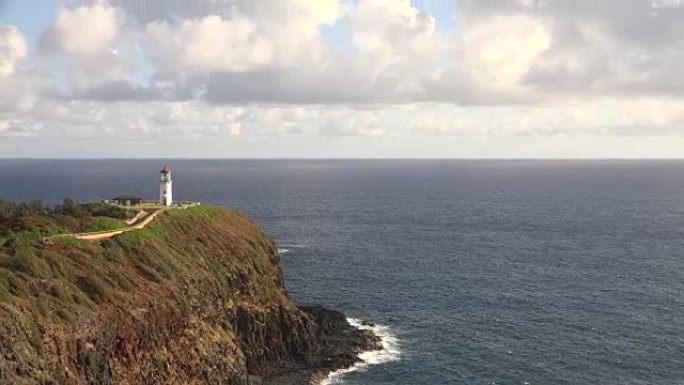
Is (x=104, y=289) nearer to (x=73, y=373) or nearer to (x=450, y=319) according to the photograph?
(x=73, y=373)

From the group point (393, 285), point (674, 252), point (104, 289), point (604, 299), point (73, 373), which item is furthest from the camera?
point (674, 252)

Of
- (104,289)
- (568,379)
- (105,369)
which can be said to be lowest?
(568,379)

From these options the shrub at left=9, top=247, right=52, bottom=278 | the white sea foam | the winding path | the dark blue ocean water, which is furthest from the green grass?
the dark blue ocean water

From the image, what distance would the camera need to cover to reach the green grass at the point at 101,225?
6519cm

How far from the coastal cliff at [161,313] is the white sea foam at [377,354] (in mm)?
1234

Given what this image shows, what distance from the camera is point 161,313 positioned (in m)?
53.8

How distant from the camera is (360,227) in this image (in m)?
173

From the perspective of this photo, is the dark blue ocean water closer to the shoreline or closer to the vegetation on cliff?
the shoreline

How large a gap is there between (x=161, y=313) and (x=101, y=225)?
1805cm

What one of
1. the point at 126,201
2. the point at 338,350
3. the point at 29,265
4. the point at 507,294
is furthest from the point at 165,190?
the point at 507,294

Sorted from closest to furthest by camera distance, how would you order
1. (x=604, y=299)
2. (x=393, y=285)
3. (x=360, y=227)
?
(x=604, y=299) → (x=393, y=285) → (x=360, y=227)

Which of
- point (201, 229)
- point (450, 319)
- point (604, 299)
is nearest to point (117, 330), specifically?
point (201, 229)

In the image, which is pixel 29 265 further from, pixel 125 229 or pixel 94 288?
pixel 125 229

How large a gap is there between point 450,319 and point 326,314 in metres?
18.5
